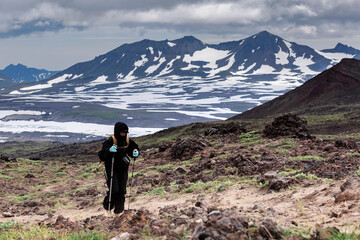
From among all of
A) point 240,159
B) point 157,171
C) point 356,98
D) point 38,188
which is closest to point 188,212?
point 240,159

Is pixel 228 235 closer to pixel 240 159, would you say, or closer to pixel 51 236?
pixel 51 236

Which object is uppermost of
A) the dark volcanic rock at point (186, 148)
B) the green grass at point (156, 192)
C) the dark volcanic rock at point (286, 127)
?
the dark volcanic rock at point (286, 127)

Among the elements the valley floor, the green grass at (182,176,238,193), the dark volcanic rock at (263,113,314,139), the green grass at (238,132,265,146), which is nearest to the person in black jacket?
the valley floor

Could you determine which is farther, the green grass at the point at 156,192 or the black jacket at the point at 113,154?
the green grass at the point at 156,192

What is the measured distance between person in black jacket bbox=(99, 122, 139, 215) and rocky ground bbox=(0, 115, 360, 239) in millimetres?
540

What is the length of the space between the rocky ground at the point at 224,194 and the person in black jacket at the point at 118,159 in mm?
540

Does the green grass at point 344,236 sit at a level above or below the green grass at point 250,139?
above

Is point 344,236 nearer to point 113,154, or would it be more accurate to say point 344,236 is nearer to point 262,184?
point 113,154

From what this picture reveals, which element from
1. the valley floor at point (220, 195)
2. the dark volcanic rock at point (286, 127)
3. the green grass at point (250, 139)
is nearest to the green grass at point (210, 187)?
the valley floor at point (220, 195)

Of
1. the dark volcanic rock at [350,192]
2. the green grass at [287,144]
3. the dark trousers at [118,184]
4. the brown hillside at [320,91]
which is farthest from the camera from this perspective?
the brown hillside at [320,91]

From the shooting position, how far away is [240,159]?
49.9 feet

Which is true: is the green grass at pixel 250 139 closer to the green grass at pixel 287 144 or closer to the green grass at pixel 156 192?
the green grass at pixel 287 144

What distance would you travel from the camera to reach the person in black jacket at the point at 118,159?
30.0ft

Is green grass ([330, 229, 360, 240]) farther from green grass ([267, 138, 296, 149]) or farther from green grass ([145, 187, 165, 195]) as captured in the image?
green grass ([267, 138, 296, 149])
